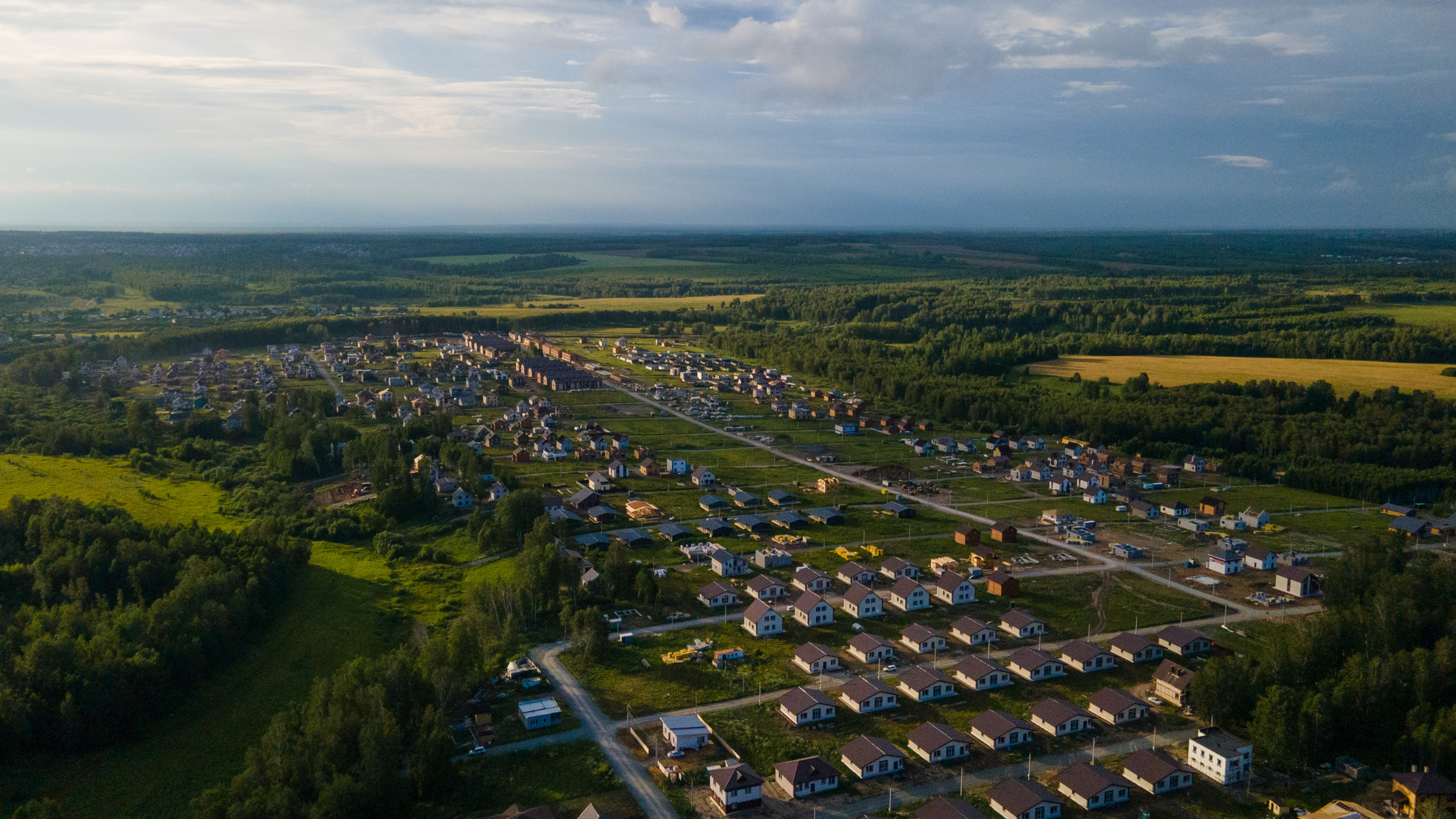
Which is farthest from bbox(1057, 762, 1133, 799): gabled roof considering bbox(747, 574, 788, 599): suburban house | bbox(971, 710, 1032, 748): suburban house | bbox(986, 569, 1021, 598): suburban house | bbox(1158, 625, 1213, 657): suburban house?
bbox(747, 574, 788, 599): suburban house

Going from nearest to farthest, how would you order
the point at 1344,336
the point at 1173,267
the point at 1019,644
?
the point at 1019,644 → the point at 1344,336 → the point at 1173,267

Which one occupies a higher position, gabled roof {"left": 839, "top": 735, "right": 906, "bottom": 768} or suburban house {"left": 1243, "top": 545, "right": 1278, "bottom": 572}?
suburban house {"left": 1243, "top": 545, "right": 1278, "bottom": 572}

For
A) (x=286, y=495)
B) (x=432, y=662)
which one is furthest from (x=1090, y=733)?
(x=286, y=495)

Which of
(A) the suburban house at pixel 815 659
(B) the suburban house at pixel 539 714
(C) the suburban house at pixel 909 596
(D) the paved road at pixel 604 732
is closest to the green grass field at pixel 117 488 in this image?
(D) the paved road at pixel 604 732

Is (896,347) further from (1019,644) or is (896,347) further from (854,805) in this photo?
(854,805)

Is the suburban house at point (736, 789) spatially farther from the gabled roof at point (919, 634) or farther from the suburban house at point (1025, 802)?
the gabled roof at point (919, 634)

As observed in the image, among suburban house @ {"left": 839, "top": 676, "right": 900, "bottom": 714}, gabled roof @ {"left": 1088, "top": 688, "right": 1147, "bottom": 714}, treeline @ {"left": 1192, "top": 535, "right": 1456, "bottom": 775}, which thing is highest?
treeline @ {"left": 1192, "top": 535, "right": 1456, "bottom": 775}

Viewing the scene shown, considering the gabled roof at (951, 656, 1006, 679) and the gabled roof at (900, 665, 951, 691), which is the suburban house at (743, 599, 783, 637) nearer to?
the gabled roof at (900, 665, 951, 691)
